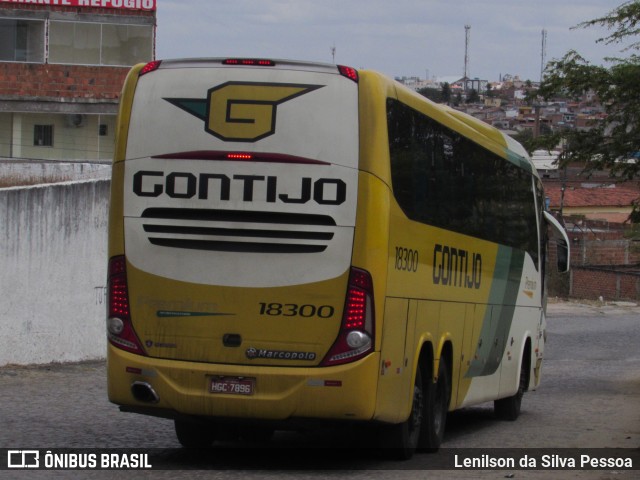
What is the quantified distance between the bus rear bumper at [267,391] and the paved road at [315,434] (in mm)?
554

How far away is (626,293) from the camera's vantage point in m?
54.0

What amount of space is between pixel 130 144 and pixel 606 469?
5.05m

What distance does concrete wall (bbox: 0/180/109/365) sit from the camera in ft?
60.5

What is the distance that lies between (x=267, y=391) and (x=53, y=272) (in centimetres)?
1001

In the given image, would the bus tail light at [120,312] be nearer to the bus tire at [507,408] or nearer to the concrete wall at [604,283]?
the bus tire at [507,408]

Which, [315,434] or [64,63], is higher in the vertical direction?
[64,63]

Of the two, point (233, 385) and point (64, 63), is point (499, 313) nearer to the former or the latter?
point (233, 385)

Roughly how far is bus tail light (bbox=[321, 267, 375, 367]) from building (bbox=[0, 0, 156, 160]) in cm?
3903

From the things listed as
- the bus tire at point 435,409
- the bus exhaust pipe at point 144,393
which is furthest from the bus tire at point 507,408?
the bus exhaust pipe at point 144,393

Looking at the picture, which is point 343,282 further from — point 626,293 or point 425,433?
point 626,293

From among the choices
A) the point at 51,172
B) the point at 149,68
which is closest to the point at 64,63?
the point at 51,172

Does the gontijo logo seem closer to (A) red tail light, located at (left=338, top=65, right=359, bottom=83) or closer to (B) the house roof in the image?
(A) red tail light, located at (left=338, top=65, right=359, bottom=83)

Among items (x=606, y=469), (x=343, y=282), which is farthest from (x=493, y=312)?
(x=343, y=282)

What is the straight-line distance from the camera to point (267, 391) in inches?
396
